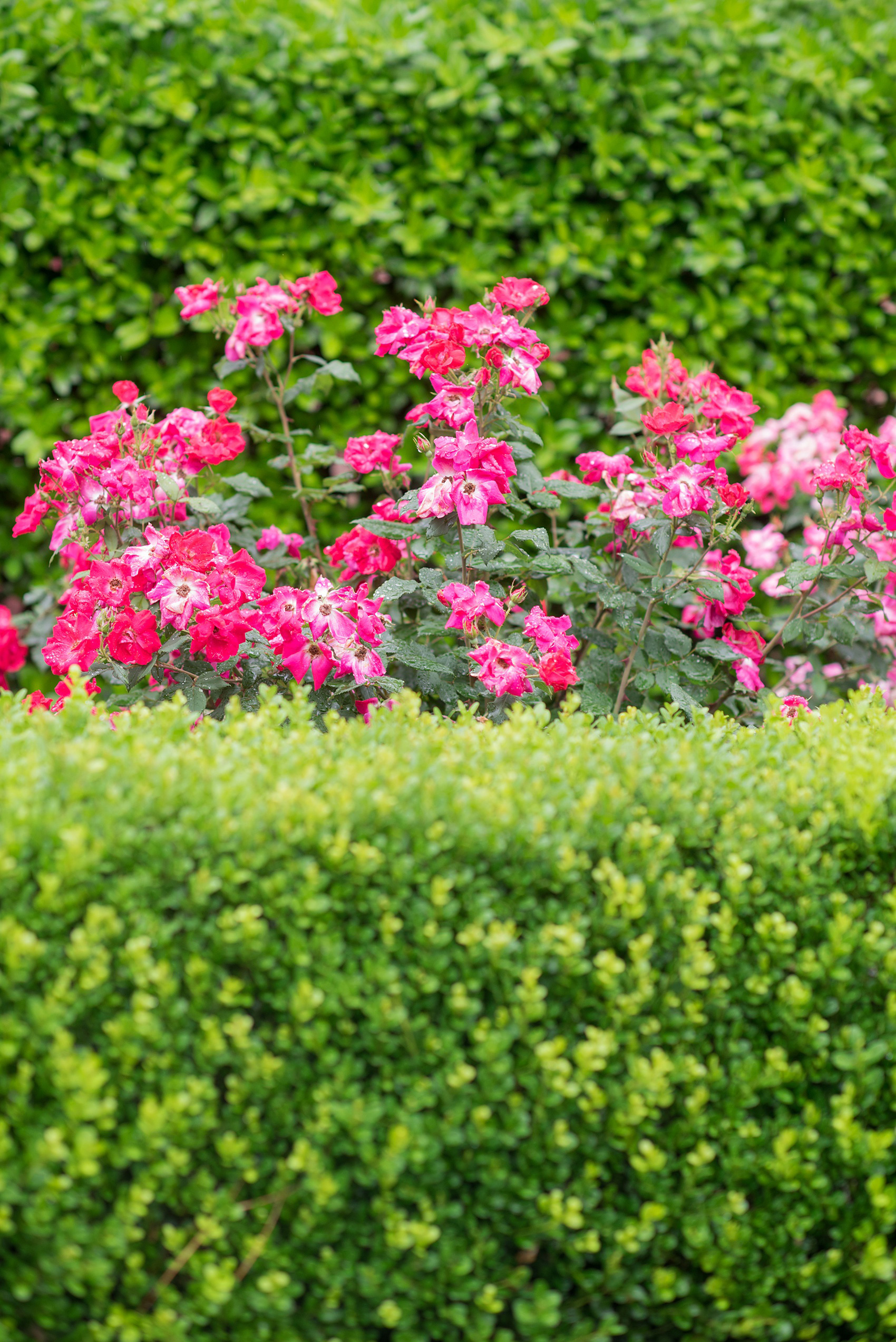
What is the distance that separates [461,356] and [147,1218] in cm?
161

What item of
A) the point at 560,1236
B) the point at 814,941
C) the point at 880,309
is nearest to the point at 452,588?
the point at 814,941

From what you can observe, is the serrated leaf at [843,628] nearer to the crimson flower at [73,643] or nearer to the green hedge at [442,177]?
the green hedge at [442,177]

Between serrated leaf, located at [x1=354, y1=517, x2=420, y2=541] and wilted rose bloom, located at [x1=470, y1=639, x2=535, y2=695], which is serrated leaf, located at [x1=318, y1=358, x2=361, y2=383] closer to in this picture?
serrated leaf, located at [x1=354, y1=517, x2=420, y2=541]

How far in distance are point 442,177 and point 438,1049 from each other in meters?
3.21

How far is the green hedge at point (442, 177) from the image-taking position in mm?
3775

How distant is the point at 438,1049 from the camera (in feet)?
5.05

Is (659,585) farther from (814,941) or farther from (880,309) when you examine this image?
(880,309)

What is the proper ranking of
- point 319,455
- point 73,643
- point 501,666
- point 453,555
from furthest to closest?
point 319,455
point 453,555
point 73,643
point 501,666

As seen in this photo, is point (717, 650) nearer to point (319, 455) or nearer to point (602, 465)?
point (602, 465)

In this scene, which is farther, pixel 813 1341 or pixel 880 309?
pixel 880 309

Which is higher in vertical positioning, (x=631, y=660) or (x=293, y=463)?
(x=293, y=463)

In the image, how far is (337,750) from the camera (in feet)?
5.91

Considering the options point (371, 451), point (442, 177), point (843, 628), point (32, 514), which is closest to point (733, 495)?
point (843, 628)

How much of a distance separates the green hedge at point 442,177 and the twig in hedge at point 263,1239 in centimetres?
292
